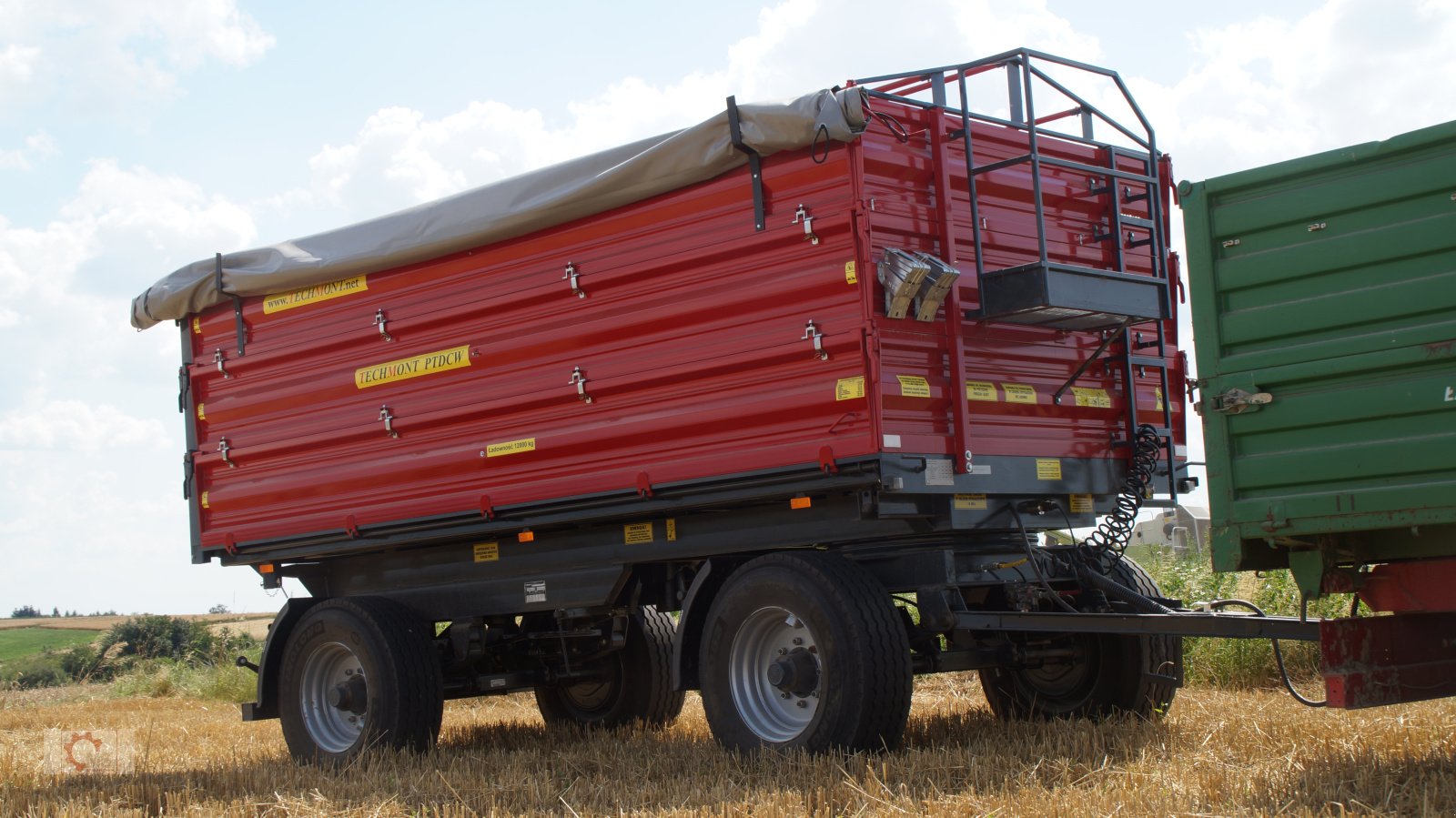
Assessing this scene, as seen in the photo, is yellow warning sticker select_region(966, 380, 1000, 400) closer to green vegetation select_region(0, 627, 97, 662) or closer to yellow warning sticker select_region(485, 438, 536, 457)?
yellow warning sticker select_region(485, 438, 536, 457)

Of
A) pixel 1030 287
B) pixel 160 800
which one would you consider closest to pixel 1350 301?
pixel 1030 287

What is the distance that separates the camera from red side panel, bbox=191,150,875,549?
7.03 metres

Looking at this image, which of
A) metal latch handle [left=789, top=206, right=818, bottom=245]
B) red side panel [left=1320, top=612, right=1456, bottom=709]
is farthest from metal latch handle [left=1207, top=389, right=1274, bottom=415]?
metal latch handle [left=789, top=206, right=818, bottom=245]

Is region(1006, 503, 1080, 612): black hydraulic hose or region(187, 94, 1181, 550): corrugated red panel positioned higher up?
region(187, 94, 1181, 550): corrugated red panel

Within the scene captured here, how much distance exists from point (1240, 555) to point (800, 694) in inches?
86.3

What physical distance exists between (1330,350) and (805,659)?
2721mm

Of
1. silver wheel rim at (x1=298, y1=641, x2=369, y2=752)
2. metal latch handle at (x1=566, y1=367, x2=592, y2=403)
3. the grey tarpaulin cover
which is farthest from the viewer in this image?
silver wheel rim at (x1=298, y1=641, x2=369, y2=752)

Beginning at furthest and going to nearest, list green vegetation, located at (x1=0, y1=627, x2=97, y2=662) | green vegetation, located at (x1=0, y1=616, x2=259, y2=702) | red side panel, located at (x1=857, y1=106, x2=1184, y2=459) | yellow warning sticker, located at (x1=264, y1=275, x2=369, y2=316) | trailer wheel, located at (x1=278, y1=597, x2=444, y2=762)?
green vegetation, located at (x1=0, y1=627, x2=97, y2=662) → green vegetation, located at (x1=0, y1=616, x2=259, y2=702) → yellow warning sticker, located at (x1=264, y1=275, x2=369, y2=316) → trailer wheel, located at (x1=278, y1=597, x2=444, y2=762) → red side panel, located at (x1=857, y1=106, x2=1184, y2=459)

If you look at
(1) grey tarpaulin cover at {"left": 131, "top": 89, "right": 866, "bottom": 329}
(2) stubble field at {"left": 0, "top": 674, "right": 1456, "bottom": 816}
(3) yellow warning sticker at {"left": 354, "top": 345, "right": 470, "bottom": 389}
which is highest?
(1) grey tarpaulin cover at {"left": 131, "top": 89, "right": 866, "bottom": 329}

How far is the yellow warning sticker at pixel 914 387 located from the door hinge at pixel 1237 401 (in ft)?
4.62

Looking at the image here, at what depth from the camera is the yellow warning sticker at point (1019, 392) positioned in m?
7.26

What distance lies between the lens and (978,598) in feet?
25.1

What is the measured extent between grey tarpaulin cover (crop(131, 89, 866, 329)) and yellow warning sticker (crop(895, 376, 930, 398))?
112 centimetres

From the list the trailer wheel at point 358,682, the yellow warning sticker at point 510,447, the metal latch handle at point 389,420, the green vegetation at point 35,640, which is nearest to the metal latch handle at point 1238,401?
the yellow warning sticker at point 510,447
